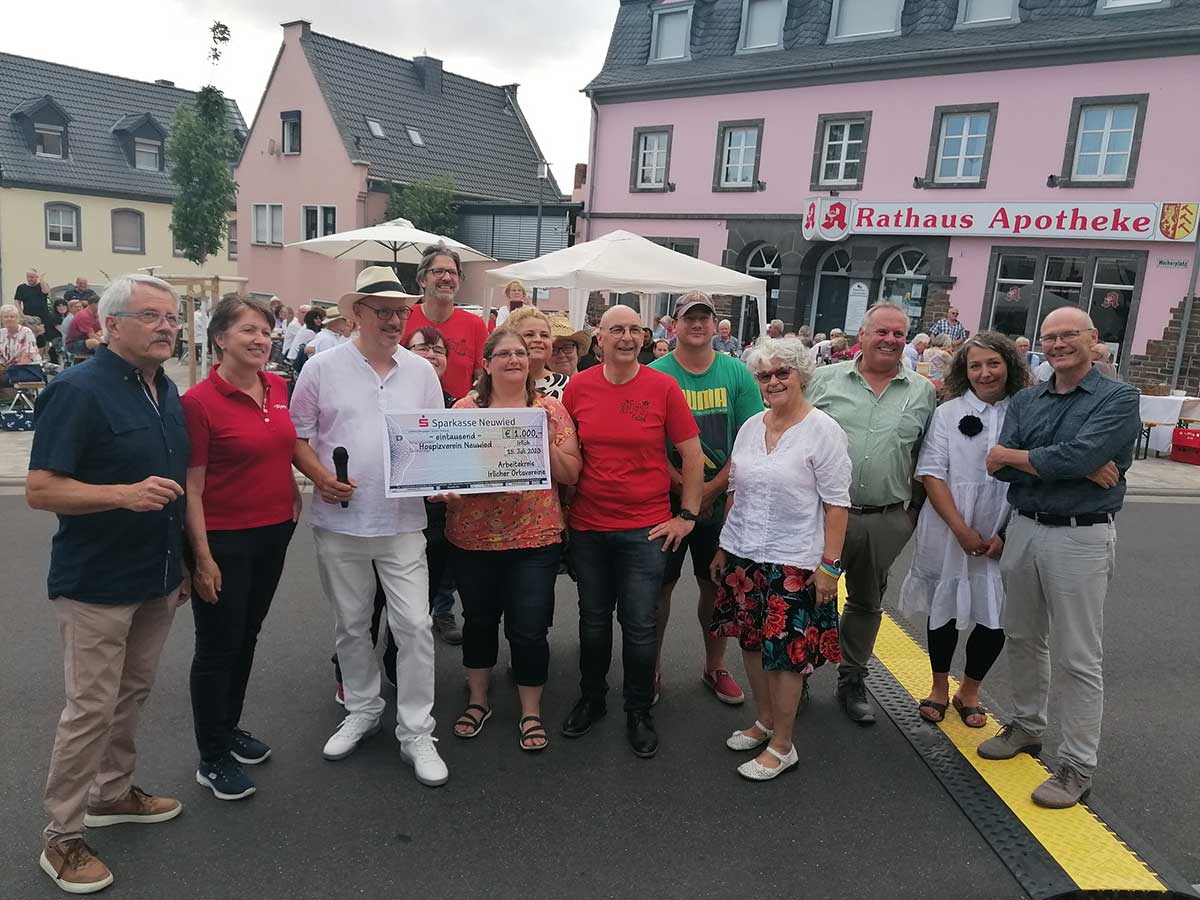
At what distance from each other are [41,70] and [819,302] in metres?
31.8

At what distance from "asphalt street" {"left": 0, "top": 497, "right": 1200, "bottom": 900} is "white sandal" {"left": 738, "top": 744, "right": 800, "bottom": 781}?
58 millimetres

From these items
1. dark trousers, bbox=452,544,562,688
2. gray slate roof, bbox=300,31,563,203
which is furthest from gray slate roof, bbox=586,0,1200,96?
dark trousers, bbox=452,544,562,688

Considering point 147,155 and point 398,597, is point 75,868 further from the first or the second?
point 147,155

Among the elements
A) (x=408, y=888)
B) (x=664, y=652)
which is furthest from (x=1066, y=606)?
(x=408, y=888)

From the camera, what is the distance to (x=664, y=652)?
5074 millimetres

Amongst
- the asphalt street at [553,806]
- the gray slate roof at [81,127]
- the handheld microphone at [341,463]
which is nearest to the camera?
the asphalt street at [553,806]

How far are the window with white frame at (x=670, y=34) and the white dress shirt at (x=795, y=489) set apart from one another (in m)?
22.2

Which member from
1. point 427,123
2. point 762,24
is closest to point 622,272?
point 762,24

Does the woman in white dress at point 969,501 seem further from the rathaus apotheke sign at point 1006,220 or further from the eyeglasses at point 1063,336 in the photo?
the rathaus apotheke sign at point 1006,220

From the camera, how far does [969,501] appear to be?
404cm

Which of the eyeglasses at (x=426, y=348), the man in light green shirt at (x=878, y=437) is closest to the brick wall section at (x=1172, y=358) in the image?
the man in light green shirt at (x=878, y=437)

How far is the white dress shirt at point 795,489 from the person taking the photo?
361cm

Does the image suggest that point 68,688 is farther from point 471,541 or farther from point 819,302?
point 819,302

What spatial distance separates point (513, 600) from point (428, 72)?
31960mm
